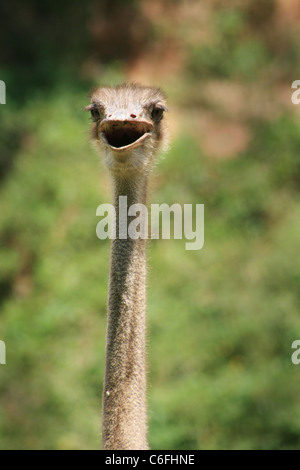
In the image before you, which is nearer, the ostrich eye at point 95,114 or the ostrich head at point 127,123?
the ostrich head at point 127,123

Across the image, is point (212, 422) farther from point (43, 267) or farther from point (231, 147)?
point (231, 147)

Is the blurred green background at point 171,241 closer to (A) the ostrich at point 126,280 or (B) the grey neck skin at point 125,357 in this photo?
(A) the ostrich at point 126,280

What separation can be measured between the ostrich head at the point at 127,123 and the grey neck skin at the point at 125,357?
0.25m

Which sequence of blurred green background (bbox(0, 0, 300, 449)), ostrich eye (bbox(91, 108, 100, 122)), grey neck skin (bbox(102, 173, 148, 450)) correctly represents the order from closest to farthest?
grey neck skin (bbox(102, 173, 148, 450)), ostrich eye (bbox(91, 108, 100, 122)), blurred green background (bbox(0, 0, 300, 449))

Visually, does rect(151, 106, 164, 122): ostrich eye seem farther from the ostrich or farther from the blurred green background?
the blurred green background

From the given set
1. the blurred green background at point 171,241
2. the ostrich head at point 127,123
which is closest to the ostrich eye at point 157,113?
the ostrich head at point 127,123

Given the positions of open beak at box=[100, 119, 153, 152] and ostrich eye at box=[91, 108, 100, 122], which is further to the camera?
ostrich eye at box=[91, 108, 100, 122]

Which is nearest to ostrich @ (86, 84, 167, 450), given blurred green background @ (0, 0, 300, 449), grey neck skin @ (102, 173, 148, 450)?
grey neck skin @ (102, 173, 148, 450)

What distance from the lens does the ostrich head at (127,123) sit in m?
2.26

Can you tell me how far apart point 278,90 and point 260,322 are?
2546mm

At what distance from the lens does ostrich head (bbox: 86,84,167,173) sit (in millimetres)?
2260

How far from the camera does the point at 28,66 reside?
749 centimetres

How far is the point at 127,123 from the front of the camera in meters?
2.27
